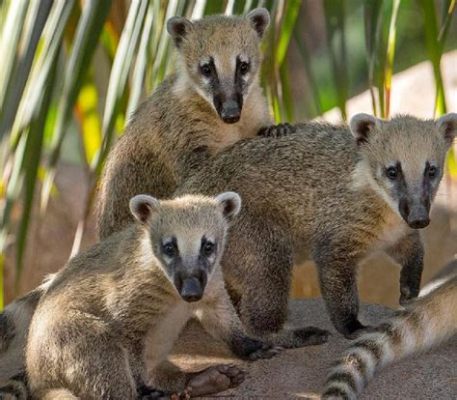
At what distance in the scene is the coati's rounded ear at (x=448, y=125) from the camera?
593 cm

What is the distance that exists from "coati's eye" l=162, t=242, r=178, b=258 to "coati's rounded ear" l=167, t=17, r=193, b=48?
4.88 feet

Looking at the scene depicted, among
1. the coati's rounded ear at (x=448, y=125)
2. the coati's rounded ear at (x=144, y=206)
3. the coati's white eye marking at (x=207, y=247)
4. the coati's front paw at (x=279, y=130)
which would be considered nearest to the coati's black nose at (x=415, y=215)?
the coati's rounded ear at (x=448, y=125)

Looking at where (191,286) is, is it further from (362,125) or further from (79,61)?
(362,125)

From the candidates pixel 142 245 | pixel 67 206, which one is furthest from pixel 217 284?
pixel 67 206

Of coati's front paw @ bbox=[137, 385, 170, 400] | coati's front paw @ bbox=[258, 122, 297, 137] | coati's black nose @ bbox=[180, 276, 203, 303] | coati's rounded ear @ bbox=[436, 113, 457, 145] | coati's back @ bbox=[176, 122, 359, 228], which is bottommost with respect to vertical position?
coati's front paw @ bbox=[137, 385, 170, 400]

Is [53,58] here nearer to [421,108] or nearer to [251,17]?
[251,17]

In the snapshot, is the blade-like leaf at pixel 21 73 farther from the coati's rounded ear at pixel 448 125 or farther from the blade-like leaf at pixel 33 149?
the coati's rounded ear at pixel 448 125

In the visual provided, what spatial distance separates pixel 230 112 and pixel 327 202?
2.09 feet

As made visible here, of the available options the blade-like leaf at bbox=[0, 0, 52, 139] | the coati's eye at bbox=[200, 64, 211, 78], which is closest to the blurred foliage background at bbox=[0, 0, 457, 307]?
the blade-like leaf at bbox=[0, 0, 52, 139]

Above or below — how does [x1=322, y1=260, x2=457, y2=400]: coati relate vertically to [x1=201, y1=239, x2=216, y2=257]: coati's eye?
below

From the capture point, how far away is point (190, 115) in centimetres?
649

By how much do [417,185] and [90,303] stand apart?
1.54m

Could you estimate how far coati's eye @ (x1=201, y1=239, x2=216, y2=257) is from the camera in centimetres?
539

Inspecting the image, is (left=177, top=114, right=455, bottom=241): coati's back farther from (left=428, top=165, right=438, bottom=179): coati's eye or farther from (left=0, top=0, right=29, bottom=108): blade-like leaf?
(left=0, top=0, right=29, bottom=108): blade-like leaf
